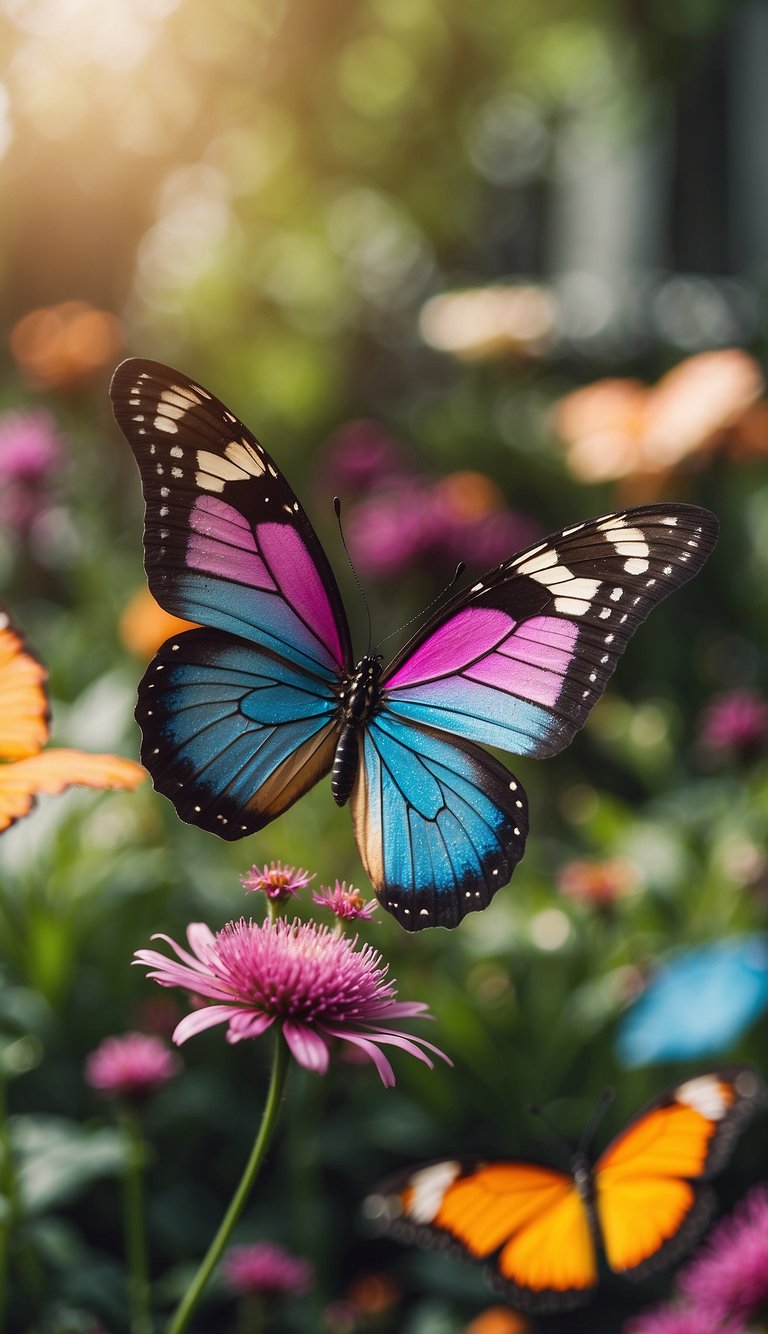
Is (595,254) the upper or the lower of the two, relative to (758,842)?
upper

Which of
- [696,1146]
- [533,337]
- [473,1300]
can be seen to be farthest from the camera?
[533,337]

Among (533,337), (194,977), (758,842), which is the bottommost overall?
(194,977)

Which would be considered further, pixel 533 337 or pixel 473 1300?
pixel 533 337

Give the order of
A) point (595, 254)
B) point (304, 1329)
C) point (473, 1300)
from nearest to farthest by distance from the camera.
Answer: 1. point (304, 1329)
2. point (473, 1300)
3. point (595, 254)

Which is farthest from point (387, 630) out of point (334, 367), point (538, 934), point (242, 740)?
point (334, 367)

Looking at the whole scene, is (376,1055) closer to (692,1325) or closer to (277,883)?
(277,883)

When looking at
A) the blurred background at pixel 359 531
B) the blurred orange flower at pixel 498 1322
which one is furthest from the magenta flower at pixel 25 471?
→ the blurred orange flower at pixel 498 1322

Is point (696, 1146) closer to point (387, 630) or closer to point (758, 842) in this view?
point (758, 842)
